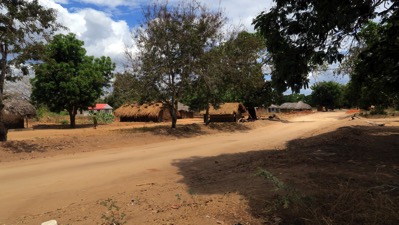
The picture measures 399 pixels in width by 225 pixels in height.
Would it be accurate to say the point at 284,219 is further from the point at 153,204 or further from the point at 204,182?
the point at 204,182

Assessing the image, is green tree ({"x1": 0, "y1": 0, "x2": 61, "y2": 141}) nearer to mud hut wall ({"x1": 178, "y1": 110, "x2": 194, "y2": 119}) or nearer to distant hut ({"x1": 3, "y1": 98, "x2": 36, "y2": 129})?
distant hut ({"x1": 3, "y1": 98, "x2": 36, "y2": 129})

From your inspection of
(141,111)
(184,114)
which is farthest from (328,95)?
(141,111)

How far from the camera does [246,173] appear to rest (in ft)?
28.2

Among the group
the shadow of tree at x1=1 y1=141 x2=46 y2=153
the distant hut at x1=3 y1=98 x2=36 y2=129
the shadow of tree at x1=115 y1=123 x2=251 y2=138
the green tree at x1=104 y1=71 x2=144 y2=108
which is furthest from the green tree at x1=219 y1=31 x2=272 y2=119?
the distant hut at x1=3 y1=98 x2=36 y2=129

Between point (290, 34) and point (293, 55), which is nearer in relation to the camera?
point (293, 55)

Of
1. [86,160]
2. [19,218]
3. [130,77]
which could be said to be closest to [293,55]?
[19,218]

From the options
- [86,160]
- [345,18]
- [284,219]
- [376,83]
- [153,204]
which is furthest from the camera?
[376,83]

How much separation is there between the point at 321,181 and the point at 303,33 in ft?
13.5

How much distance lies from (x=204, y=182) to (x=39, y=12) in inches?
458

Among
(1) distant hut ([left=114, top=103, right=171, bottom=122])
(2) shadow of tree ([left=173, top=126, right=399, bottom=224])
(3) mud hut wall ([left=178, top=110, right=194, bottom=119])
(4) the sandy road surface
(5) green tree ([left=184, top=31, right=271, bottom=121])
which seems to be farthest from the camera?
(3) mud hut wall ([left=178, top=110, right=194, bottom=119])

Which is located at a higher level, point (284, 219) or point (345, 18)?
point (345, 18)

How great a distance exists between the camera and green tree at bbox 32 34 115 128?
30.3 m

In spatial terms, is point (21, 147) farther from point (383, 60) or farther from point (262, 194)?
point (383, 60)

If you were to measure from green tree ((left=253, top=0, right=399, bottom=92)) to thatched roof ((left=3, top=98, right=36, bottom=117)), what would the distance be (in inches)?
1088
